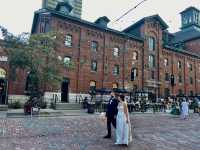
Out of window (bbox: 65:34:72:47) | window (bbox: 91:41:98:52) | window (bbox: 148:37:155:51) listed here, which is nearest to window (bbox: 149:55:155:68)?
window (bbox: 148:37:155:51)

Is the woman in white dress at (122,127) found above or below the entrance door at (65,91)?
below

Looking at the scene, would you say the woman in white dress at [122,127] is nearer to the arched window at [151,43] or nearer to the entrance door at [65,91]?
the entrance door at [65,91]

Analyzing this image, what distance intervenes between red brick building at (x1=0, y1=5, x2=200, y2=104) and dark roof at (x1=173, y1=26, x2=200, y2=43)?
4.78 m

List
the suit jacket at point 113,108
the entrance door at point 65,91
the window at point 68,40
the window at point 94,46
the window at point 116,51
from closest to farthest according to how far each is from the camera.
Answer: the suit jacket at point 113,108
the entrance door at point 65,91
the window at point 68,40
the window at point 94,46
the window at point 116,51

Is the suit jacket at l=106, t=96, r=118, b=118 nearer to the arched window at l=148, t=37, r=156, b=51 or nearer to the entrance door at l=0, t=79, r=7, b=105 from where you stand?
the entrance door at l=0, t=79, r=7, b=105

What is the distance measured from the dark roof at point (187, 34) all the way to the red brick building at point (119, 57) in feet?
15.7

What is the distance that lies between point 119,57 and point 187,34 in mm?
25128

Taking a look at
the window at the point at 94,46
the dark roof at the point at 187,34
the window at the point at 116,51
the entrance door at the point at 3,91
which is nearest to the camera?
the entrance door at the point at 3,91

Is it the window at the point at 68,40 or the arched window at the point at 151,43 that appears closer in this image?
the window at the point at 68,40

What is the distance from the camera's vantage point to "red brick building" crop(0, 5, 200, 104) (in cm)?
3050

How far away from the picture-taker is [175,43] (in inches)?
1998

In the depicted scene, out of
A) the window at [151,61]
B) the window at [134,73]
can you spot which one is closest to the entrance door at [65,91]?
the window at [134,73]

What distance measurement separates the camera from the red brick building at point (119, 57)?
100ft

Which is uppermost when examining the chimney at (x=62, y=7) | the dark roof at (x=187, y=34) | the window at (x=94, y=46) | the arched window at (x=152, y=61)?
the dark roof at (x=187, y=34)
